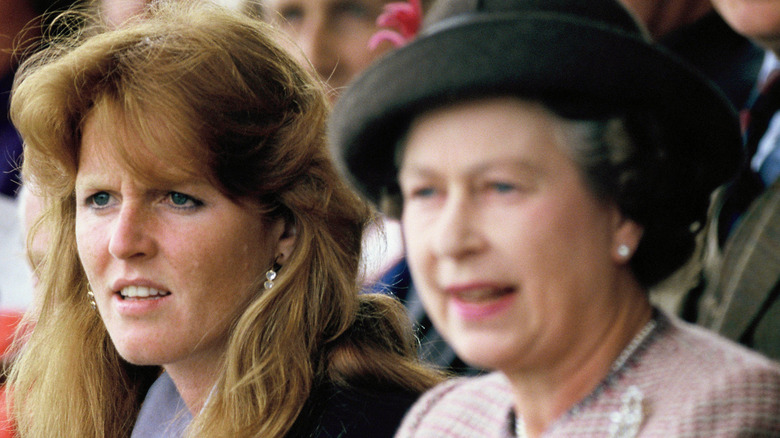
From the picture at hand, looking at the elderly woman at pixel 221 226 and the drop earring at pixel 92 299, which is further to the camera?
the drop earring at pixel 92 299

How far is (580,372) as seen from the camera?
1402 millimetres

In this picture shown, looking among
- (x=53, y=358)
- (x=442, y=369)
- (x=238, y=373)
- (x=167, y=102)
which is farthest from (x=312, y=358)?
(x=53, y=358)

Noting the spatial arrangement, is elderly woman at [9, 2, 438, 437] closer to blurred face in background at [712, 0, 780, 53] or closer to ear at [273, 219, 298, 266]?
ear at [273, 219, 298, 266]

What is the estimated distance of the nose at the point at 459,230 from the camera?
4.37 feet

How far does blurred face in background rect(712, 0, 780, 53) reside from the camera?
1.82 meters

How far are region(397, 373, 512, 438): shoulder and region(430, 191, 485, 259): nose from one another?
0.33 metres

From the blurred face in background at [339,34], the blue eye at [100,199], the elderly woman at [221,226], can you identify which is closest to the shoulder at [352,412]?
the elderly woman at [221,226]

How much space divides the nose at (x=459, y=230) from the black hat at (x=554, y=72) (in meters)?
0.15

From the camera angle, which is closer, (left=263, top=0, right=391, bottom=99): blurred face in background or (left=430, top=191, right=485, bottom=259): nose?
(left=430, top=191, right=485, bottom=259): nose

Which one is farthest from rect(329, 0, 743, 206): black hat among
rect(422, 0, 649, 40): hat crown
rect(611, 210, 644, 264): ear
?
rect(611, 210, 644, 264): ear

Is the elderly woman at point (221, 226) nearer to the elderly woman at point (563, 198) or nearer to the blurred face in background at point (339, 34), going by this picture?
the elderly woman at point (563, 198)

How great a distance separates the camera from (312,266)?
7.98 ft

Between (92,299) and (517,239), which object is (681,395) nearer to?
(517,239)

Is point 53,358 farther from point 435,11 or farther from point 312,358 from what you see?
point 435,11
